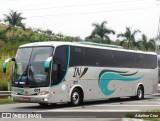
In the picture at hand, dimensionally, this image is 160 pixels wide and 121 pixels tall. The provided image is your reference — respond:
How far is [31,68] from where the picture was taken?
1939 centimetres

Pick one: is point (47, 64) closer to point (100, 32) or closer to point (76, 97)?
point (76, 97)

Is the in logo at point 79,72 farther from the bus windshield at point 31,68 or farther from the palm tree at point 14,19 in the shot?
the palm tree at point 14,19

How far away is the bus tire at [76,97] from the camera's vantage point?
20828 mm

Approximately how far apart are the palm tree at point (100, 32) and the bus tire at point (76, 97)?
38.9 meters

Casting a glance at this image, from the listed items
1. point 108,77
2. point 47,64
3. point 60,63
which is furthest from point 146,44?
point 47,64

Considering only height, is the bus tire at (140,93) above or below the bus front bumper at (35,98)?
below

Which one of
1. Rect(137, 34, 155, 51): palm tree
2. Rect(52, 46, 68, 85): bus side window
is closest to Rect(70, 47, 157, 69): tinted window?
Rect(52, 46, 68, 85): bus side window

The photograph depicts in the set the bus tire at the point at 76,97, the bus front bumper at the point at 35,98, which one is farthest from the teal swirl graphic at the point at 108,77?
the bus front bumper at the point at 35,98

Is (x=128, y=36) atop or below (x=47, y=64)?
atop

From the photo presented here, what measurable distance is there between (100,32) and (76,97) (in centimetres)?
3952

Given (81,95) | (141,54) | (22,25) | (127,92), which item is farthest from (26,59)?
(22,25)

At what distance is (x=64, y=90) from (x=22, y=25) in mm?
40188

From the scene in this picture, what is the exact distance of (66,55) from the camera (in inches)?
799

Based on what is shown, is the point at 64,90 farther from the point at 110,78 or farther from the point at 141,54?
the point at 141,54
